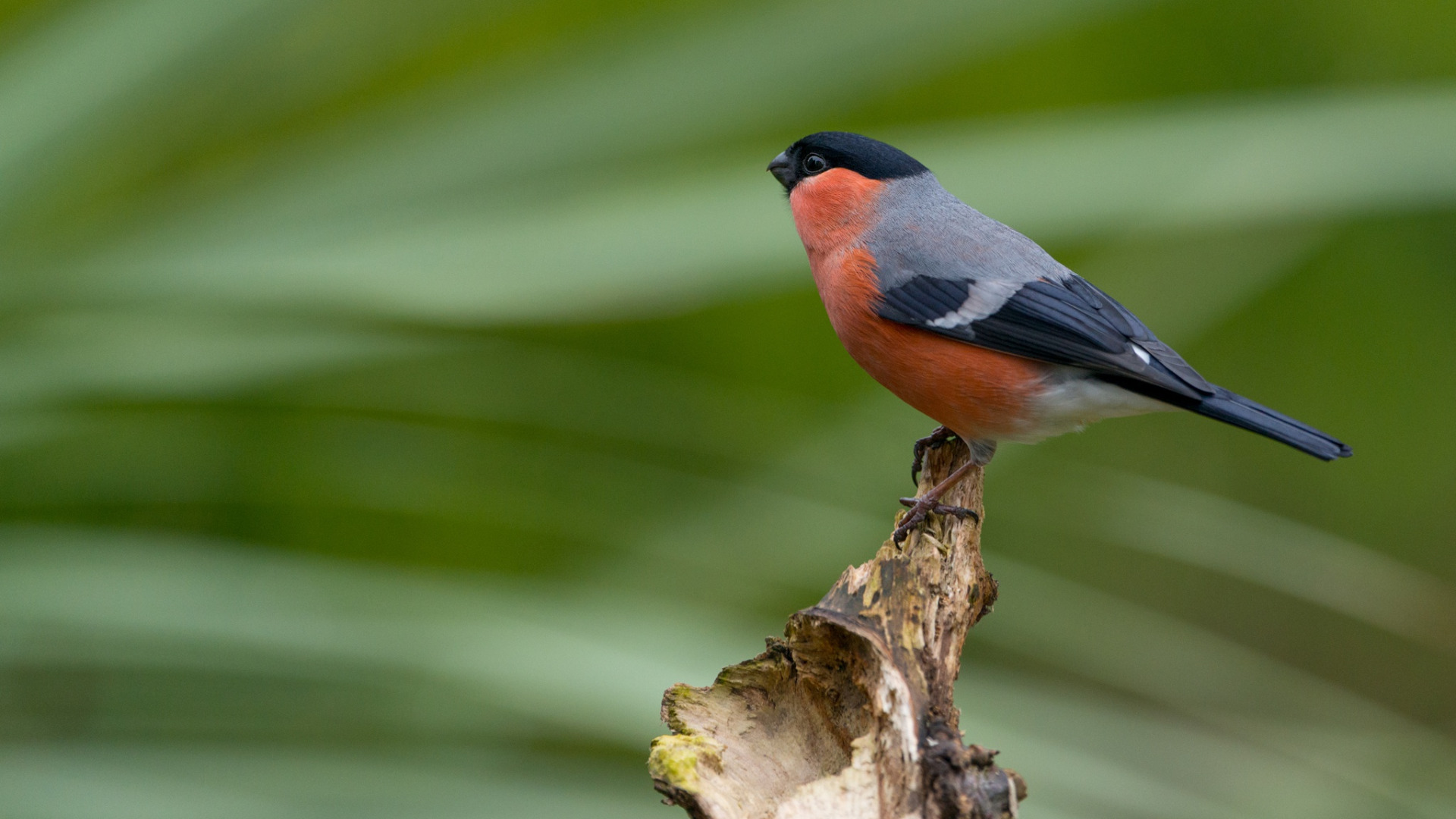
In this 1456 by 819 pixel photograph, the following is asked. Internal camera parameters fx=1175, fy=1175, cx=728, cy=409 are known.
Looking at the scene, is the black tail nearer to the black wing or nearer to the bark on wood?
the black wing

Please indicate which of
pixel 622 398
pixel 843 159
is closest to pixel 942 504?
pixel 843 159

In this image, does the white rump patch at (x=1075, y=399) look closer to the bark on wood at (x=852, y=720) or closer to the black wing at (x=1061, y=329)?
the black wing at (x=1061, y=329)

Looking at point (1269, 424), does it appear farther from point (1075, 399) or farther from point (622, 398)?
point (622, 398)

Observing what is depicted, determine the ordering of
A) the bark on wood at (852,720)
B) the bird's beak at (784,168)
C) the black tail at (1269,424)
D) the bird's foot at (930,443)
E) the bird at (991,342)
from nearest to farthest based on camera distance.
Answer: the bark on wood at (852,720) → the black tail at (1269,424) → the bird at (991,342) → the bird's foot at (930,443) → the bird's beak at (784,168)

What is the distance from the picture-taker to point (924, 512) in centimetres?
208

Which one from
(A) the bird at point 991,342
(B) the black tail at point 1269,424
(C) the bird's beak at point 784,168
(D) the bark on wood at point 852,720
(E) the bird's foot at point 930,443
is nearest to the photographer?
(D) the bark on wood at point 852,720

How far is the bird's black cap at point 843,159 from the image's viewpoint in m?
2.62

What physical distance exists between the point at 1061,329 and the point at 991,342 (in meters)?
0.13

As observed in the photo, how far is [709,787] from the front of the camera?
4.45 feet

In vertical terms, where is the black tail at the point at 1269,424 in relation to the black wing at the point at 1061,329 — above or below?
below

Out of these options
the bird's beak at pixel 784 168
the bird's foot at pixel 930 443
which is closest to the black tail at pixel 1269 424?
the bird's foot at pixel 930 443

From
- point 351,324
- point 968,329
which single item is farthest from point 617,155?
point 968,329

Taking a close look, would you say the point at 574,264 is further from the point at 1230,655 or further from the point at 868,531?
the point at 1230,655

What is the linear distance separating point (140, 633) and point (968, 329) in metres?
1.63
